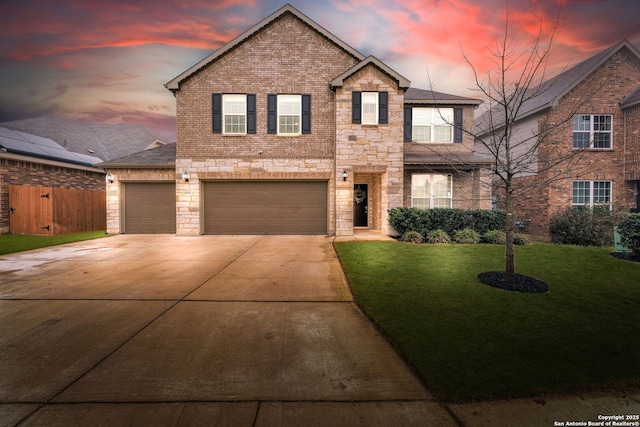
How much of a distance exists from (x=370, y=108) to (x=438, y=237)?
6.30 meters

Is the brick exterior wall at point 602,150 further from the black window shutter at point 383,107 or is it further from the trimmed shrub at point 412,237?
the trimmed shrub at point 412,237

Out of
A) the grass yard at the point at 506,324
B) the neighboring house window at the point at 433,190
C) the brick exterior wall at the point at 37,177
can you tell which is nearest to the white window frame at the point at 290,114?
the neighboring house window at the point at 433,190

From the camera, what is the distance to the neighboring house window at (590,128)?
14.5 m

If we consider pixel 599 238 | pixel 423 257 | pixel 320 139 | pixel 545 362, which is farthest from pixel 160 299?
pixel 599 238

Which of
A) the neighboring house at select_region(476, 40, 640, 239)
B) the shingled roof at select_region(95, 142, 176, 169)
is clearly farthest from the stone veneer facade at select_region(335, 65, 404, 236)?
the shingled roof at select_region(95, 142, 176, 169)

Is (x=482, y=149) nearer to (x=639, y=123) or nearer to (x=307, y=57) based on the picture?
(x=639, y=123)

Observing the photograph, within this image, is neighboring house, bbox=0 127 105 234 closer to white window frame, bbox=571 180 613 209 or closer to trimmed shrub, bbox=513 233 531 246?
trimmed shrub, bbox=513 233 531 246

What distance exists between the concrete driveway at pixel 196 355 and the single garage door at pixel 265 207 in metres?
7.07

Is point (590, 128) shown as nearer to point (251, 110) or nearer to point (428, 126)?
point (428, 126)

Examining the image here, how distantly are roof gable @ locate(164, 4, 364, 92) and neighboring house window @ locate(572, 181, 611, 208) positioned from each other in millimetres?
12711

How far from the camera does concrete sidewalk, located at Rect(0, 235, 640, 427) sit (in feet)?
7.73

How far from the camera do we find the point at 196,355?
3.22 meters

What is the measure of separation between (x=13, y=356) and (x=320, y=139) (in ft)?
38.4

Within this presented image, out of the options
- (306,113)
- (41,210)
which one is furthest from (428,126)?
(41,210)
